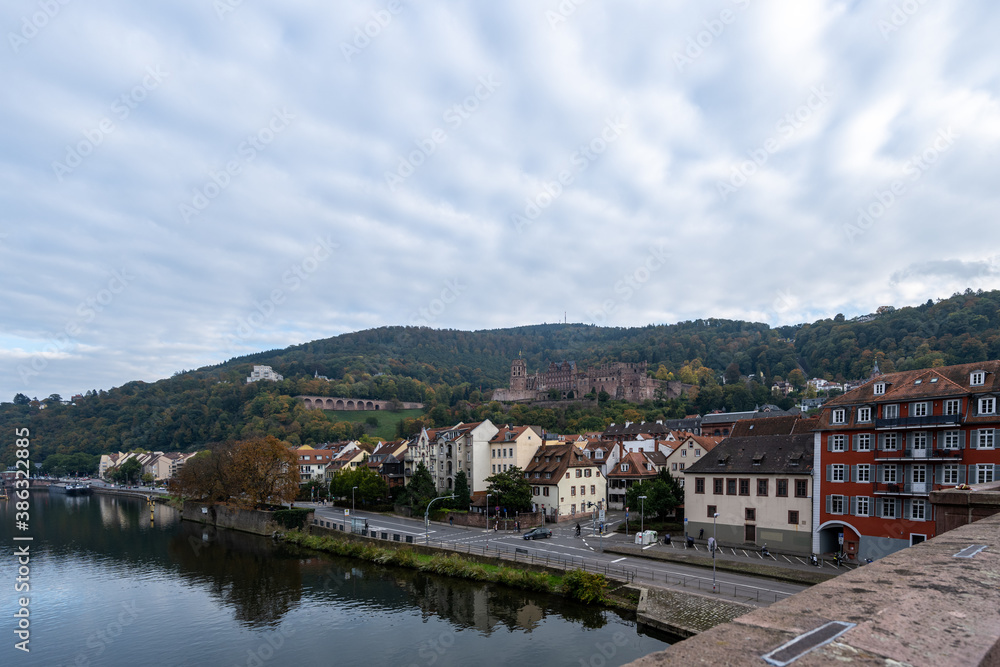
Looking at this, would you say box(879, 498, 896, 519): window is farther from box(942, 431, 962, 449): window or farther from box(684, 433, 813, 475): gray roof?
box(684, 433, 813, 475): gray roof

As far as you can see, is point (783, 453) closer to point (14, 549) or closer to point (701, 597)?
point (701, 597)

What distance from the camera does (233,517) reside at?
71.6 m

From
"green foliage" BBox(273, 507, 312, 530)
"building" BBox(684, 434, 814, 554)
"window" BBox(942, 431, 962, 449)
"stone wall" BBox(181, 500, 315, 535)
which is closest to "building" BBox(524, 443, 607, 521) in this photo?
"building" BBox(684, 434, 814, 554)

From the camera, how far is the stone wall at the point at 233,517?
Answer: 6525cm

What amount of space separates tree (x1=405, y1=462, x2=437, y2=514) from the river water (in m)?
14.3

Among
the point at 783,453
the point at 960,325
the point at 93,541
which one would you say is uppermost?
the point at 960,325

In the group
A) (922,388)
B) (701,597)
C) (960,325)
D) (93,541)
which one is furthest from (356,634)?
(960,325)

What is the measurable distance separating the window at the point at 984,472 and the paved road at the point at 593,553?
11945 millimetres

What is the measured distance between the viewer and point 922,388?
3656 cm

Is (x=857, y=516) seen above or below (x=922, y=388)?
below

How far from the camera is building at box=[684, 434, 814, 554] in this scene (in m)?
41.3

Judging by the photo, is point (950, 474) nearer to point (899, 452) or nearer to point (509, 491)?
point (899, 452)

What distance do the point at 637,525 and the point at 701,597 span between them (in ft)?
84.9

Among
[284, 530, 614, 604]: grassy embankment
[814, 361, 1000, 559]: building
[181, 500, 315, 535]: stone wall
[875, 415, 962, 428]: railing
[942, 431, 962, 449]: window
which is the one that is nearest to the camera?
[814, 361, 1000, 559]: building
